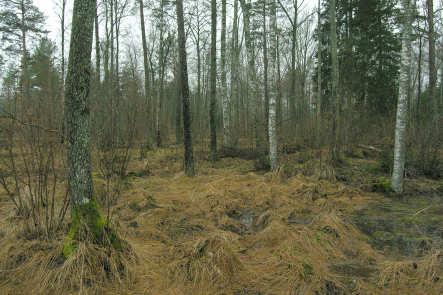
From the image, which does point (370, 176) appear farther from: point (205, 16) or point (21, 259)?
point (205, 16)

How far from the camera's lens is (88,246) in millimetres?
3035

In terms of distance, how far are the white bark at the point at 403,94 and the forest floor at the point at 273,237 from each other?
55 centimetres

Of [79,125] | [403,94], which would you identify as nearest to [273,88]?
[403,94]

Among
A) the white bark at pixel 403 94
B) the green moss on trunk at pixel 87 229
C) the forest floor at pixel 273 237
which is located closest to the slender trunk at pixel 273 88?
the forest floor at pixel 273 237

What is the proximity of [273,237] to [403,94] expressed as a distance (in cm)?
408

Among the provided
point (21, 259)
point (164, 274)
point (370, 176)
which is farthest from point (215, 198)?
point (370, 176)

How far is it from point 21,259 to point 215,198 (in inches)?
136

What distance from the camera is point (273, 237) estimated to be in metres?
4.07

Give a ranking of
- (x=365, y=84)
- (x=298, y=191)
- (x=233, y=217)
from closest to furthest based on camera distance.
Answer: (x=233, y=217) → (x=298, y=191) → (x=365, y=84)

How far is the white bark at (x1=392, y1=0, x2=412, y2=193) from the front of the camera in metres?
5.62

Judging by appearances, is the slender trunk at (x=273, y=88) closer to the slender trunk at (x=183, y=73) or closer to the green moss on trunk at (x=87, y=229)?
the slender trunk at (x=183, y=73)

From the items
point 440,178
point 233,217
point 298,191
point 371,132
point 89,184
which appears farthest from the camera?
point 371,132

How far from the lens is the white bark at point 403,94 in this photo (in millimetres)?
5621

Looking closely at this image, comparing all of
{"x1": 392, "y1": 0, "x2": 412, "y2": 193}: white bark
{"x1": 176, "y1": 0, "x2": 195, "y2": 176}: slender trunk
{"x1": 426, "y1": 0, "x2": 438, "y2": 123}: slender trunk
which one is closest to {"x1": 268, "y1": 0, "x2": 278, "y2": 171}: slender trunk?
{"x1": 176, "y1": 0, "x2": 195, "y2": 176}: slender trunk
